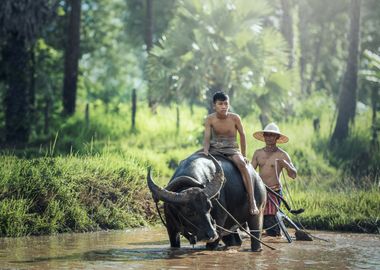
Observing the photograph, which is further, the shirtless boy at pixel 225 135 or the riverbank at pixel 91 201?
the riverbank at pixel 91 201

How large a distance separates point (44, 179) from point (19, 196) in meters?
0.60

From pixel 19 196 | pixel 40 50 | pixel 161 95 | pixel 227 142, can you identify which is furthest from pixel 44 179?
pixel 40 50

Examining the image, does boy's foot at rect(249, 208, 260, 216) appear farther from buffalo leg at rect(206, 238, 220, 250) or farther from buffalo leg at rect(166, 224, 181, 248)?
buffalo leg at rect(166, 224, 181, 248)

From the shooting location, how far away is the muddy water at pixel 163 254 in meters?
11.0

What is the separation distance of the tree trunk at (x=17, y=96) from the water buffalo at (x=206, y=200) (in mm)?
17825

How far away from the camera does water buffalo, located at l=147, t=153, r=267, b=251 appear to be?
442 inches

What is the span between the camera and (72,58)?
33.0 meters

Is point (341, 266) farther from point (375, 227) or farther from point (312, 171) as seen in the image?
point (312, 171)

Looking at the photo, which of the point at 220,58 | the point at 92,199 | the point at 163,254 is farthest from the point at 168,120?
the point at 163,254

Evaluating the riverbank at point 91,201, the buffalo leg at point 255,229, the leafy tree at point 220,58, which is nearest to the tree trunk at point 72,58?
the leafy tree at point 220,58

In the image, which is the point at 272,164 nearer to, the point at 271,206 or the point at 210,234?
the point at 271,206

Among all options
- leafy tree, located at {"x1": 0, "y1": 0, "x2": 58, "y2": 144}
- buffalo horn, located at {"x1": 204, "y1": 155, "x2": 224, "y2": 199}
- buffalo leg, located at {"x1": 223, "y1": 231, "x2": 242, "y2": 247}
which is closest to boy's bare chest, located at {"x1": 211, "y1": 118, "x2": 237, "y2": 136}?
buffalo horn, located at {"x1": 204, "y1": 155, "x2": 224, "y2": 199}

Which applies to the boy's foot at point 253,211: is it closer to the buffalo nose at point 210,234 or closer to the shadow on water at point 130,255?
the shadow on water at point 130,255

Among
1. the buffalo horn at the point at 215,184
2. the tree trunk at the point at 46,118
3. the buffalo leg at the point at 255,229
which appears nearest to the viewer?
the buffalo horn at the point at 215,184
